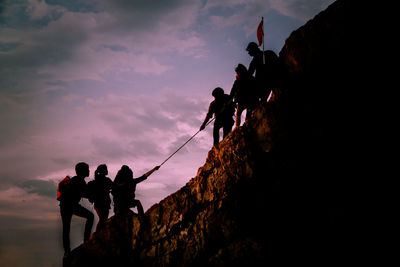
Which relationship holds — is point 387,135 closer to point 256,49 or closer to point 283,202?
point 283,202

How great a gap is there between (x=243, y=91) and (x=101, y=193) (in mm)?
6978

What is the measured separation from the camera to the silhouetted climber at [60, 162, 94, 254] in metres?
9.90

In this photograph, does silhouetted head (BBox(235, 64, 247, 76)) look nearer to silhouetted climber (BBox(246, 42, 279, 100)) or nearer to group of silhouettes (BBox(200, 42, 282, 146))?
group of silhouettes (BBox(200, 42, 282, 146))

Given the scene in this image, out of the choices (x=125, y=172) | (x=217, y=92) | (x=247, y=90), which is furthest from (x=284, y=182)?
(x=125, y=172)

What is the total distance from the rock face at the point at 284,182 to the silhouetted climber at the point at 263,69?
0.38 meters

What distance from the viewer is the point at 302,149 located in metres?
8.01

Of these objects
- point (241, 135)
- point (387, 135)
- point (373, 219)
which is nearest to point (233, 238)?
point (241, 135)

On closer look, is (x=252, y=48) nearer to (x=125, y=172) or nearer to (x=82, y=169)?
(x=125, y=172)

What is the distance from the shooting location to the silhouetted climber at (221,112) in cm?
1114

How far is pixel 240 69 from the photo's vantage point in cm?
1042

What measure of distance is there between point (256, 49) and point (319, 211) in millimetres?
6004

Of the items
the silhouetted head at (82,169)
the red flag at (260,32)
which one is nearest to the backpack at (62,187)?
the silhouetted head at (82,169)

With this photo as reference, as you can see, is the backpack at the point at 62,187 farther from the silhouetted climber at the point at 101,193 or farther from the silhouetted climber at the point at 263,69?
the silhouetted climber at the point at 263,69

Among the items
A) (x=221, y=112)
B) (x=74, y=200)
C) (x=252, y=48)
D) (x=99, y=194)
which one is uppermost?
(x=252, y=48)
